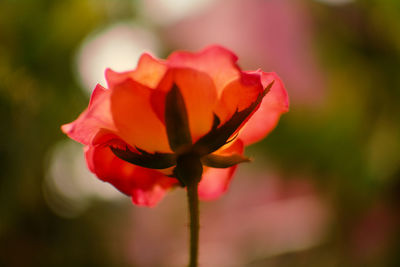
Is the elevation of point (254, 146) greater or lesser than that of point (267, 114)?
lesser

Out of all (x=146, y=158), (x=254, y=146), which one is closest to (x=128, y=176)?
(x=146, y=158)

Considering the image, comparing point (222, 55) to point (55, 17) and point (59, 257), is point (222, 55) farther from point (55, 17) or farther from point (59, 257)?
point (55, 17)

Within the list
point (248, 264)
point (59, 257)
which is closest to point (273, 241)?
point (248, 264)

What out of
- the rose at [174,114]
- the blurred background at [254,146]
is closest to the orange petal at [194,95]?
the rose at [174,114]

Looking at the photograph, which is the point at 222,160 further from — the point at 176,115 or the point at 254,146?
the point at 254,146

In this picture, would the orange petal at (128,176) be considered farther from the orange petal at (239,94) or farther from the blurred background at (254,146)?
the blurred background at (254,146)

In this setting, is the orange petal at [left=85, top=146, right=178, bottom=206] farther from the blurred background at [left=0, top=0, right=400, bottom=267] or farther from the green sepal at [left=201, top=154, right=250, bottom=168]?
the blurred background at [left=0, top=0, right=400, bottom=267]
